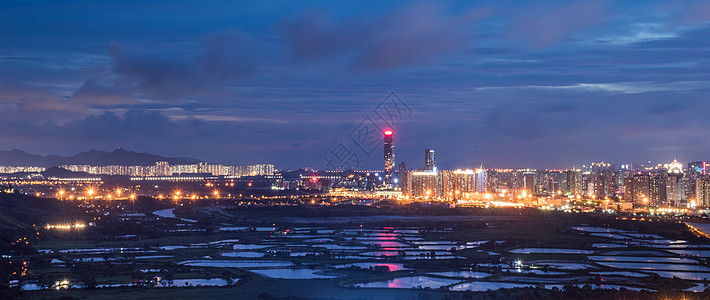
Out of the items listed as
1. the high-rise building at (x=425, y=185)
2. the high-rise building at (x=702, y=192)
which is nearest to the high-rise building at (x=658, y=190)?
the high-rise building at (x=702, y=192)

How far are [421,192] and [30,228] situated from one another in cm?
8646

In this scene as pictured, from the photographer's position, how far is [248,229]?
174ft

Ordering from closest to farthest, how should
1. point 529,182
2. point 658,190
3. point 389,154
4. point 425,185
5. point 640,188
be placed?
point 658,190
point 640,188
point 425,185
point 529,182
point 389,154

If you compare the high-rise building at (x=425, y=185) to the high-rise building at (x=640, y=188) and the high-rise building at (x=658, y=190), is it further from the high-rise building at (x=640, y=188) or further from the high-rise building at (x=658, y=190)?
the high-rise building at (x=658, y=190)

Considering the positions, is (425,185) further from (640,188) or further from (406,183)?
(640,188)

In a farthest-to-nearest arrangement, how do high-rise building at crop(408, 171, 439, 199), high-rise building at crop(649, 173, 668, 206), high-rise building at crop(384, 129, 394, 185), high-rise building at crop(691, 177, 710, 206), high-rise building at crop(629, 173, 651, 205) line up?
high-rise building at crop(384, 129, 394, 185), high-rise building at crop(408, 171, 439, 199), high-rise building at crop(629, 173, 651, 205), high-rise building at crop(649, 173, 668, 206), high-rise building at crop(691, 177, 710, 206)

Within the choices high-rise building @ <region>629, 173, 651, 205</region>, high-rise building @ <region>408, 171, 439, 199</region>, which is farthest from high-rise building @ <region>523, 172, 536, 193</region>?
high-rise building @ <region>629, 173, 651, 205</region>

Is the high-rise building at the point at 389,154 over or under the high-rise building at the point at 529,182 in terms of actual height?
over

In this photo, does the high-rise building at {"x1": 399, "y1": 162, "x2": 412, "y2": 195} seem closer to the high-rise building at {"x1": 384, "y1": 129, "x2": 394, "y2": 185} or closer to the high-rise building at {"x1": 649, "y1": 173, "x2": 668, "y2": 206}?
the high-rise building at {"x1": 384, "y1": 129, "x2": 394, "y2": 185}

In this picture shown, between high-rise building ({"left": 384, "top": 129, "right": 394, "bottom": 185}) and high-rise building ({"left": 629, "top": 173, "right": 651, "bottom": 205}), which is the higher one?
high-rise building ({"left": 384, "top": 129, "right": 394, "bottom": 185})

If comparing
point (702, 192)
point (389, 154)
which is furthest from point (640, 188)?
point (389, 154)

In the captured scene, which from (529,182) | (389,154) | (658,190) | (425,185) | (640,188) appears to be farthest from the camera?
(389,154)

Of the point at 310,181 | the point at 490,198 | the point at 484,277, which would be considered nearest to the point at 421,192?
the point at 490,198

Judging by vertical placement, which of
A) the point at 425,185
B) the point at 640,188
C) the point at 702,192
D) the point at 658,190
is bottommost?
the point at 702,192
